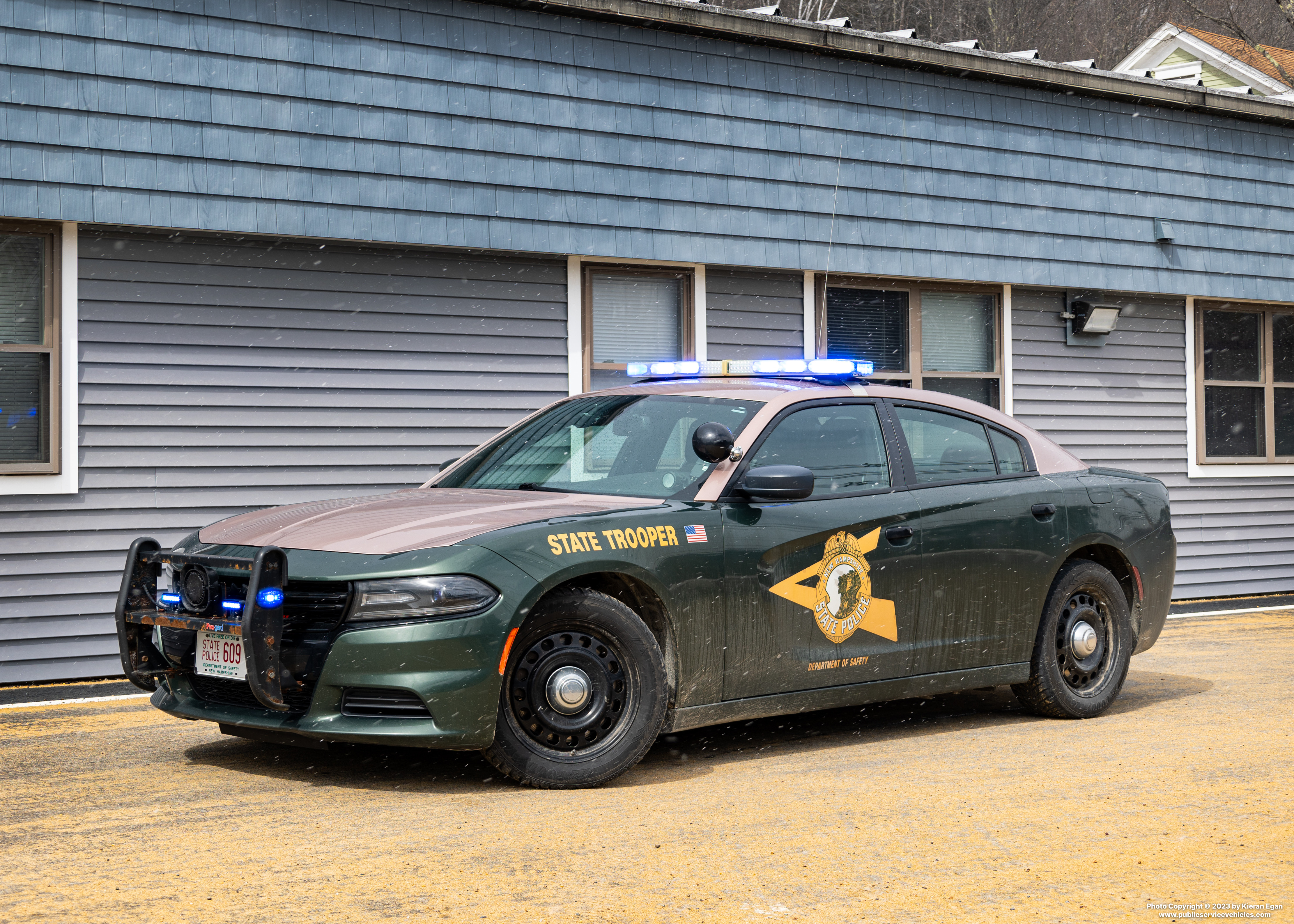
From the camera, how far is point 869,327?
11.6m

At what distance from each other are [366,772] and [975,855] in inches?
95.2

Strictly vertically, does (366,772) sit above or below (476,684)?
below

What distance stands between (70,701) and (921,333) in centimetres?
736

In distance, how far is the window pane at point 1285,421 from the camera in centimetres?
1404

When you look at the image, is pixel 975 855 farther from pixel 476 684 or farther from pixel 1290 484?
pixel 1290 484

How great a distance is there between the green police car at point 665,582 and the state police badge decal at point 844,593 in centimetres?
1

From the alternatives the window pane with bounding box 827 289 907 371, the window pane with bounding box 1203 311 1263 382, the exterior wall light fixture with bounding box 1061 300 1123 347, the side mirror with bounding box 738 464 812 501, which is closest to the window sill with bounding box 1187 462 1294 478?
the window pane with bounding box 1203 311 1263 382

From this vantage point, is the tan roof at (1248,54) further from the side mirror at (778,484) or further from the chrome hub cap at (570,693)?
the chrome hub cap at (570,693)

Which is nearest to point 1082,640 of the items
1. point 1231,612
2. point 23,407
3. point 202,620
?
point 202,620

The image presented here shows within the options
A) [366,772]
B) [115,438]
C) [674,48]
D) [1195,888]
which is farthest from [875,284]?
[1195,888]

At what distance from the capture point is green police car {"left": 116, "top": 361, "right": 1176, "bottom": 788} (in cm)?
492

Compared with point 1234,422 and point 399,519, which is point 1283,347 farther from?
point 399,519

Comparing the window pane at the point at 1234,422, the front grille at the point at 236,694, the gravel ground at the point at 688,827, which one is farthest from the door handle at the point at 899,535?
the window pane at the point at 1234,422

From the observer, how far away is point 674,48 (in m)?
10.2
